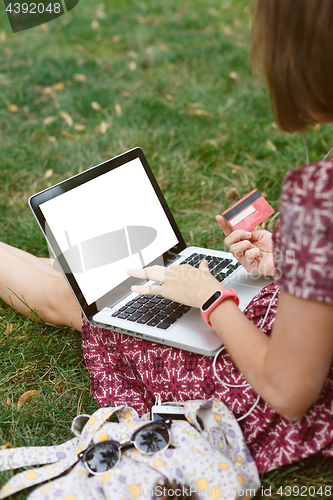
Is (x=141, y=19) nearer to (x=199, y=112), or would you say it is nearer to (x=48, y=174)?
(x=199, y=112)

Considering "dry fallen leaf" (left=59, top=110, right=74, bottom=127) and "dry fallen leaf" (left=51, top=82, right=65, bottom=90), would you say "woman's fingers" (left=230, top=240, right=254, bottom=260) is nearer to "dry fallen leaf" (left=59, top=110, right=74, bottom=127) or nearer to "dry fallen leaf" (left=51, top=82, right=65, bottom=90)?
"dry fallen leaf" (left=59, top=110, right=74, bottom=127)

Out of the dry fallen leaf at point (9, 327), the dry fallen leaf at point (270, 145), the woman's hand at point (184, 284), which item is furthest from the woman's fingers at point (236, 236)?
the dry fallen leaf at point (270, 145)

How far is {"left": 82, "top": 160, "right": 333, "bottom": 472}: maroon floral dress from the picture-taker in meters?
0.92

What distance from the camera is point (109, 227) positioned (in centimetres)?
166

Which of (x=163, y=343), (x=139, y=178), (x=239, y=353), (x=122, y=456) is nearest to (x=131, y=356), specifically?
(x=163, y=343)

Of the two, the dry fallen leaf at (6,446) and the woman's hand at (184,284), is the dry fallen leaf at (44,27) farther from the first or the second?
the dry fallen leaf at (6,446)

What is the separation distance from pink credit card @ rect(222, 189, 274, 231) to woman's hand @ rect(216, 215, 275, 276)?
31 millimetres

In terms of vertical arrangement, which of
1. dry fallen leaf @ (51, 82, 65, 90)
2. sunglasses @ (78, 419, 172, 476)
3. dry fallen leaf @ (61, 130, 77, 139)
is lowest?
sunglasses @ (78, 419, 172, 476)

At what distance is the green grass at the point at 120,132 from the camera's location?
1.72 metres

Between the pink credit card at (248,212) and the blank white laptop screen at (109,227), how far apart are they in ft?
1.07

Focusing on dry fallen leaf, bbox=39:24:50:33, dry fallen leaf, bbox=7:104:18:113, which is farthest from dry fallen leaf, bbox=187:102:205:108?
dry fallen leaf, bbox=39:24:50:33

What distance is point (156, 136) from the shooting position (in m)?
3.25

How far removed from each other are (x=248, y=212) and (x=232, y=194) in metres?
1.29

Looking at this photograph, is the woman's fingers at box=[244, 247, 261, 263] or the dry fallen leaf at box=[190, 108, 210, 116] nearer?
the woman's fingers at box=[244, 247, 261, 263]
